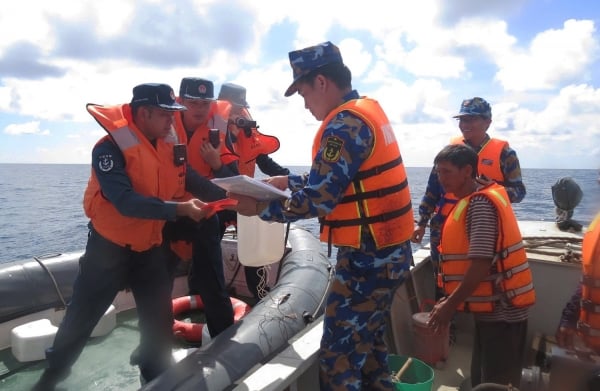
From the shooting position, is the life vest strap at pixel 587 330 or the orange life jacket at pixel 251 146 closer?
the life vest strap at pixel 587 330

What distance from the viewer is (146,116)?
2.46 meters

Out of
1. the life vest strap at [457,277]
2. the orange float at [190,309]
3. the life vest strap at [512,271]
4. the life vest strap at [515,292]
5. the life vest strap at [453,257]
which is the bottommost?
the orange float at [190,309]

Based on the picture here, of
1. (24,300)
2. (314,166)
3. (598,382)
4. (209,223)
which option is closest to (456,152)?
(314,166)

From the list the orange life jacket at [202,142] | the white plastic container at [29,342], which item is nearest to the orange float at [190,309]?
the white plastic container at [29,342]

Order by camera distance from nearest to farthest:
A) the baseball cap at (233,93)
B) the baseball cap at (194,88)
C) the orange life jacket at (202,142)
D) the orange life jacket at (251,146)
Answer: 1. the baseball cap at (194,88)
2. the orange life jacket at (202,142)
3. the orange life jacket at (251,146)
4. the baseball cap at (233,93)

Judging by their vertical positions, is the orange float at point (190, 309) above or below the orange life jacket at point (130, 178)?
below

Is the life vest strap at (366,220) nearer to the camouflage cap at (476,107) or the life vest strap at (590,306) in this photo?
the life vest strap at (590,306)

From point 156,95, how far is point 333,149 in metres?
1.16

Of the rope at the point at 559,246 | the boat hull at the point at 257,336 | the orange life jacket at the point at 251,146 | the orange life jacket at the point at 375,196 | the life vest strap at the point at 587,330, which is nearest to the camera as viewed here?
the life vest strap at the point at 587,330

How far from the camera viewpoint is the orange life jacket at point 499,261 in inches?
82.2

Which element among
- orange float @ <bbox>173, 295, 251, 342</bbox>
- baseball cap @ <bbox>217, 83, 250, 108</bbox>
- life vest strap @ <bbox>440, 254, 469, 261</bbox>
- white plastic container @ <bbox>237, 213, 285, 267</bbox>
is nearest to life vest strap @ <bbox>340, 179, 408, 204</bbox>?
life vest strap @ <bbox>440, 254, 469, 261</bbox>

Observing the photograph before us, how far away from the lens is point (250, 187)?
1915 millimetres

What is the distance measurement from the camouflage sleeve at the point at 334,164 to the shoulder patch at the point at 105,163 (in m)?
1.10

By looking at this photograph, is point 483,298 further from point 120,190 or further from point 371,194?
point 120,190
